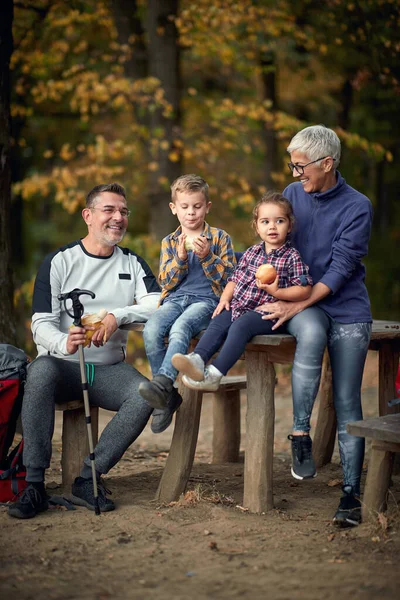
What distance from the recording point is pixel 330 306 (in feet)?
15.3

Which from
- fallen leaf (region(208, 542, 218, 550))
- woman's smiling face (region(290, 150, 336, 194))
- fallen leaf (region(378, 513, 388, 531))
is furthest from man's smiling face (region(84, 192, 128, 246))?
fallen leaf (region(378, 513, 388, 531))

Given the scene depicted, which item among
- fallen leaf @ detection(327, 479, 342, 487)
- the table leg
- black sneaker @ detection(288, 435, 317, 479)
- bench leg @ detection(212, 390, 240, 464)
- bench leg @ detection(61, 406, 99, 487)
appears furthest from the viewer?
bench leg @ detection(212, 390, 240, 464)

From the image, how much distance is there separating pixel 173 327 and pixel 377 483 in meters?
1.46

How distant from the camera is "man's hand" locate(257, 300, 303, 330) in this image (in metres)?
4.53

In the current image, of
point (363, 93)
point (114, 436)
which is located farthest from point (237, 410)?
point (363, 93)

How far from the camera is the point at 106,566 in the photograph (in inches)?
152

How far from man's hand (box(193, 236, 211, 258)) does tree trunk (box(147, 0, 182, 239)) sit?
7.03m

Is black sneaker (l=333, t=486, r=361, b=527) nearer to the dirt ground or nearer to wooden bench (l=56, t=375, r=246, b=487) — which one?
the dirt ground

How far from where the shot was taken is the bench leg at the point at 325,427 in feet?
20.5

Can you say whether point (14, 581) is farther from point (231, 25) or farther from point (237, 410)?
point (231, 25)

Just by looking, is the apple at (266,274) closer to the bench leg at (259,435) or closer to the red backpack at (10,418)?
the bench leg at (259,435)

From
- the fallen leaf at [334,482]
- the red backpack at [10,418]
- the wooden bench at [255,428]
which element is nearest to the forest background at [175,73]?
the red backpack at [10,418]

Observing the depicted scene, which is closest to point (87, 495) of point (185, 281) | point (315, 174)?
→ point (185, 281)

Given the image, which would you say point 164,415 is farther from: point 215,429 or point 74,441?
point 215,429
